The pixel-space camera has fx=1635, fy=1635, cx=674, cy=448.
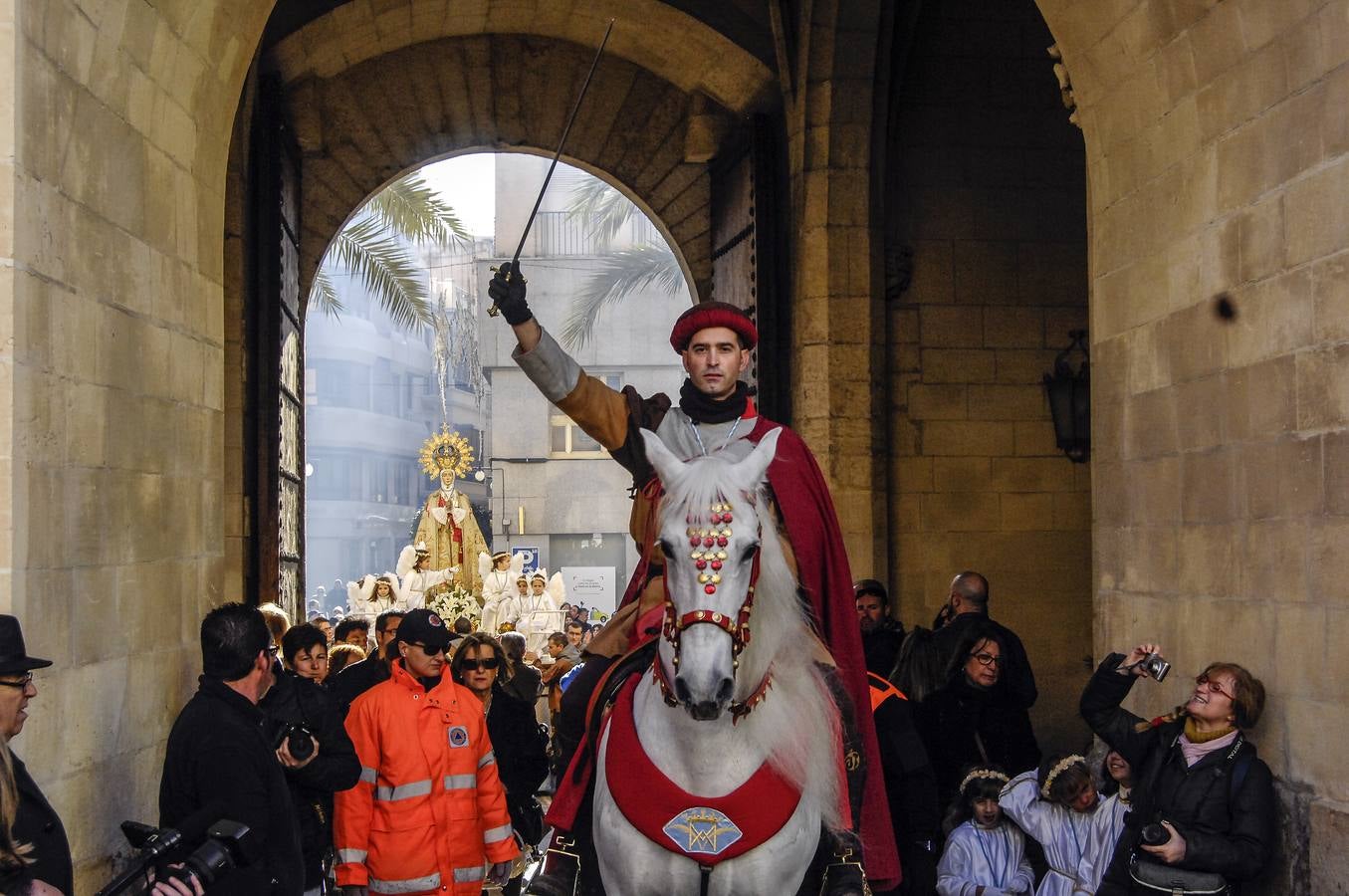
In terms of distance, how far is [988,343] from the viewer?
11.5m

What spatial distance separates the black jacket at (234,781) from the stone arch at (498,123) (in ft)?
31.6

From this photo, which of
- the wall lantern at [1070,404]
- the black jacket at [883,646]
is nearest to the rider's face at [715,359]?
the black jacket at [883,646]

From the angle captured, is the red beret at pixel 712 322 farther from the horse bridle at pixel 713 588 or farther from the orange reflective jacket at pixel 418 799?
the orange reflective jacket at pixel 418 799

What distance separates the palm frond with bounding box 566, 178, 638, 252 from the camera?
35031 mm

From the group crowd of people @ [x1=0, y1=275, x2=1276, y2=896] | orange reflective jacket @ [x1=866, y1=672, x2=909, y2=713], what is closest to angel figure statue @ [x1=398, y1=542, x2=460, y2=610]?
crowd of people @ [x1=0, y1=275, x2=1276, y2=896]

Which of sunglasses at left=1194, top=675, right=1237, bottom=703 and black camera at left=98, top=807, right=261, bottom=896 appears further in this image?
sunglasses at left=1194, top=675, right=1237, bottom=703

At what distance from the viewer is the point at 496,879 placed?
5.84 metres

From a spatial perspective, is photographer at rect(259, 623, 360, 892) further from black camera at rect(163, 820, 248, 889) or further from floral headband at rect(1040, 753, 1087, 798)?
floral headband at rect(1040, 753, 1087, 798)

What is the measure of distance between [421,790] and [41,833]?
2.11m

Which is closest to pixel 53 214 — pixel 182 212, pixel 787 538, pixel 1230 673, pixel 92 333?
pixel 92 333

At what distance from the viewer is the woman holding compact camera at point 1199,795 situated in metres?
5.17

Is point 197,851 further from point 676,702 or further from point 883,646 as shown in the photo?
point 883,646

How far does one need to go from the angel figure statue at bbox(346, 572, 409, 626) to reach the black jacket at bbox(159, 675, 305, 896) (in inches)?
434

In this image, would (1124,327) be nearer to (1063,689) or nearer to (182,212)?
(182,212)
